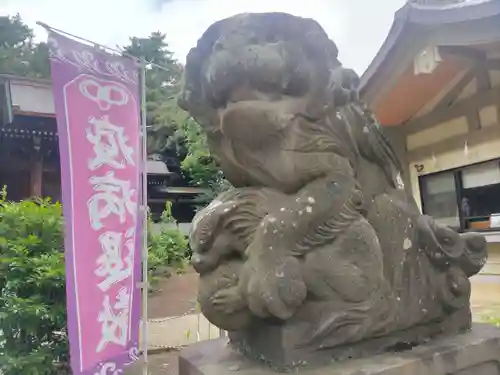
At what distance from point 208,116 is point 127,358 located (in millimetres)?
1854

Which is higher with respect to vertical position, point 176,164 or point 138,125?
point 176,164

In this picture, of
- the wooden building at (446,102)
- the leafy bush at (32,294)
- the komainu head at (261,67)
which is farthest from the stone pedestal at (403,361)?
the wooden building at (446,102)

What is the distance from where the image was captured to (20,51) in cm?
2027

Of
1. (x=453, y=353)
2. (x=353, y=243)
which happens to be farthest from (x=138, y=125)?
(x=453, y=353)

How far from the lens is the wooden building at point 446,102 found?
5152mm

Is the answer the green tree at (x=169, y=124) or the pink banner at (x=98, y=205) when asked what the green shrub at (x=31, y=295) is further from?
the green tree at (x=169, y=124)

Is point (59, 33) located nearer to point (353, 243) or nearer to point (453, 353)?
point (353, 243)

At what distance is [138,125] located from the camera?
10.8 feet

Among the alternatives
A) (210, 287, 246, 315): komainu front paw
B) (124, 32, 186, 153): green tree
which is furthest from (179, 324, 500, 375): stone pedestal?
(124, 32, 186, 153): green tree

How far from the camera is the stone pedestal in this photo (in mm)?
1624

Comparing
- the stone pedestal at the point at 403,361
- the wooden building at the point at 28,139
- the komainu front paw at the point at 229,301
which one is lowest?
the stone pedestal at the point at 403,361

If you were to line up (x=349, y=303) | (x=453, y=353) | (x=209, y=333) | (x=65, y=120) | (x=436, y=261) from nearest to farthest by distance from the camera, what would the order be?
(x=349, y=303) < (x=453, y=353) < (x=436, y=261) < (x=65, y=120) < (x=209, y=333)

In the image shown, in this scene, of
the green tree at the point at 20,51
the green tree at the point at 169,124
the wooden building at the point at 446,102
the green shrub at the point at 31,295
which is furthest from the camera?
the green tree at the point at 20,51

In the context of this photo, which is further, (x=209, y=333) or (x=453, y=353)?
(x=209, y=333)
